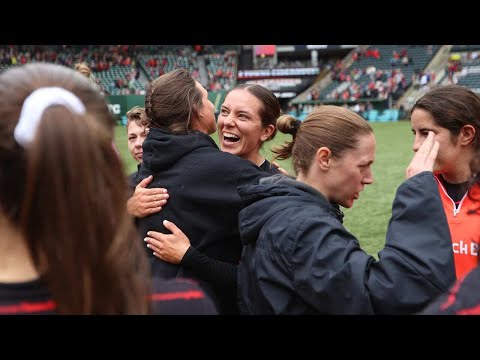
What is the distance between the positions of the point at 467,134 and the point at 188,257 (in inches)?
57.4

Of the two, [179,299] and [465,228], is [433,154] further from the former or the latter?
[179,299]

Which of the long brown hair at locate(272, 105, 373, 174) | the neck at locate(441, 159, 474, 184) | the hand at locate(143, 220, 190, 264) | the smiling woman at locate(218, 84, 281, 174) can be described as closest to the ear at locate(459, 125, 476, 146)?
the neck at locate(441, 159, 474, 184)

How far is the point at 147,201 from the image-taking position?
235cm

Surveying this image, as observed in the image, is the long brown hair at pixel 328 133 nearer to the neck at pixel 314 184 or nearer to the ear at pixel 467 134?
the neck at pixel 314 184

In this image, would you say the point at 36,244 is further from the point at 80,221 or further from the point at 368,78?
the point at 368,78

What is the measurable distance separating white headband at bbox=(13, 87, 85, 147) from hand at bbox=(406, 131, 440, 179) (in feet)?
4.23

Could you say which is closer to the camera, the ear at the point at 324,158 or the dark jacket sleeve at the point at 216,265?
the ear at the point at 324,158

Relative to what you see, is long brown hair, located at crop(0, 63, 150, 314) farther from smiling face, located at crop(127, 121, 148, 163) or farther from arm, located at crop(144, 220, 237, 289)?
smiling face, located at crop(127, 121, 148, 163)

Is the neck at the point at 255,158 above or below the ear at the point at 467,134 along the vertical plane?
below

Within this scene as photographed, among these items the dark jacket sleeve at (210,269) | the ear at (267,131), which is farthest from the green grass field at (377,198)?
the dark jacket sleeve at (210,269)

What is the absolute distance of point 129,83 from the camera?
39000 mm

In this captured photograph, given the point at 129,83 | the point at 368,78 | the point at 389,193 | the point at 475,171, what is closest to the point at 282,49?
the point at 368,78

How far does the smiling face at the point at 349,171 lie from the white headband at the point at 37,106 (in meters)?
1.27

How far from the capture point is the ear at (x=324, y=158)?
6.95 feet
